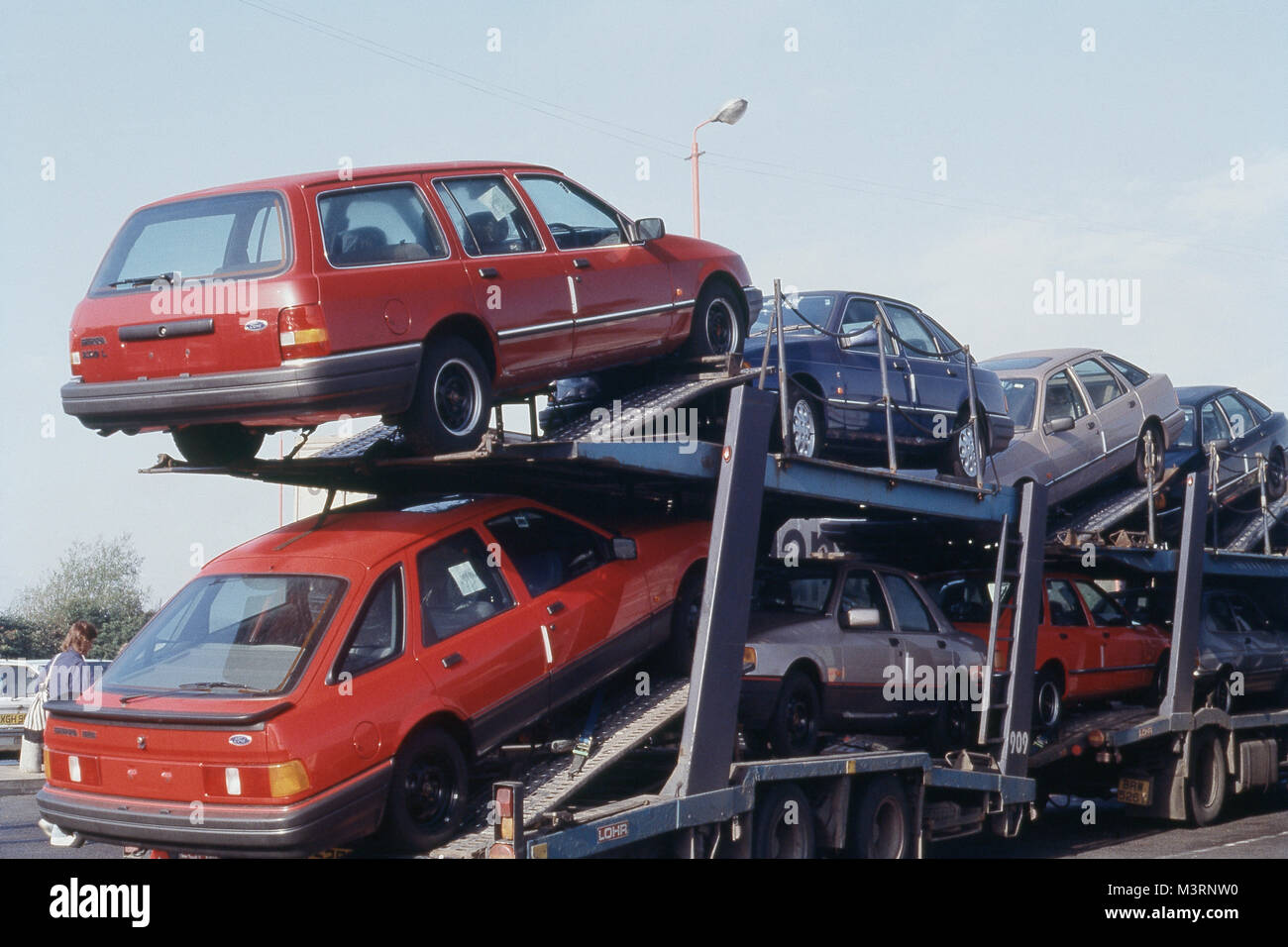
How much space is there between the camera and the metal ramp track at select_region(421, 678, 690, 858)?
6125 millimetres

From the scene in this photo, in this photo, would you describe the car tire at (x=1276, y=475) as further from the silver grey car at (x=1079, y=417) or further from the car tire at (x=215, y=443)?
the car tire at (x=215, y=443)

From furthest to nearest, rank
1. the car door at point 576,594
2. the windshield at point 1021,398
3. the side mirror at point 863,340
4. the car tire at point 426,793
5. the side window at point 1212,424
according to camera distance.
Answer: the side window at point 1212,424 < the windshield at point 1021,398 < the side mirror at point 863,340 < the car door at point 576,594 < the car tire at point 426,793

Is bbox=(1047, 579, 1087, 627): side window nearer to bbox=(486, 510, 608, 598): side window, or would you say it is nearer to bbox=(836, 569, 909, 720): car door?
bbox=(836, 569, 909, 720): car door

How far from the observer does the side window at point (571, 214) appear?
307 inches

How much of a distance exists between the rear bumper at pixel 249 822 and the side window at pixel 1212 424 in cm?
1152

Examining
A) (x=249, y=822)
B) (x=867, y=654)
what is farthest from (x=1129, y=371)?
(x=249, y=822)

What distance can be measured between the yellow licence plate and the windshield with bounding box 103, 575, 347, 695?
8688 millimetres

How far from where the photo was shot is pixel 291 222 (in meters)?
6.39

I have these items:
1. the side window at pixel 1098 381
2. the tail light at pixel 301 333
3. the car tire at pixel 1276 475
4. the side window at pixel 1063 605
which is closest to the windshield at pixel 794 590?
the side window at pixel 1063 605

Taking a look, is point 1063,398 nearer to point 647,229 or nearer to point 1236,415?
point 1236,415

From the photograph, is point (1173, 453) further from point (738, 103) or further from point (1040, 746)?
point (738, 103)

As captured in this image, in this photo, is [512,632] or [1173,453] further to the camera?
[1173,453]
